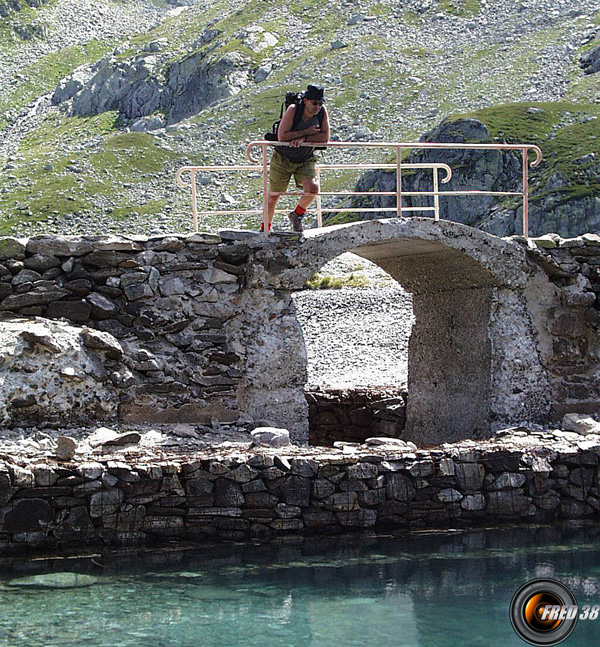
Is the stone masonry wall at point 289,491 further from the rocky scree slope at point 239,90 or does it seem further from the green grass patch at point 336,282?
the rocky scree slope at point 239,90

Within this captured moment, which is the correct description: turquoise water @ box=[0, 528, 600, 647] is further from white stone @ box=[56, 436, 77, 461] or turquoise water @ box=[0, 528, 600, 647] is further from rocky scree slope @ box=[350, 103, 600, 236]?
rocky scree slope @ box=[350, 103, 600, 236]

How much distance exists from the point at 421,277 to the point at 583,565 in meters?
6.39

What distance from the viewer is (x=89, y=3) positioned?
124 metres

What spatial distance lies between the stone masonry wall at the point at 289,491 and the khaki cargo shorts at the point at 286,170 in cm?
355

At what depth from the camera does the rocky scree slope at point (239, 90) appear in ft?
214

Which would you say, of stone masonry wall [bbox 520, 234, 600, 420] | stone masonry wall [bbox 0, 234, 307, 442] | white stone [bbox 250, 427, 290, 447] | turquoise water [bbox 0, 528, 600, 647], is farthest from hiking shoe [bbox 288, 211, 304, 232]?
turquoise water [bbox 0, 528, 600, 647]

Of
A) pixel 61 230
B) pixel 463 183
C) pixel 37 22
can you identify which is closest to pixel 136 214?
pixel 61 230

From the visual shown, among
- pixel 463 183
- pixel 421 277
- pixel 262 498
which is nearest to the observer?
pixel 262 498

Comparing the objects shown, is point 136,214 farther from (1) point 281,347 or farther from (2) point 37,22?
(2) point 37,22

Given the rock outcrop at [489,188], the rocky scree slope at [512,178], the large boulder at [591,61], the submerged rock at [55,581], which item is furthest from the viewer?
the large boulder at [591,61]

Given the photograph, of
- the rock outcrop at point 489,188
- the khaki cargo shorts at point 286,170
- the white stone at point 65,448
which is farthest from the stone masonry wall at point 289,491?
the rock outcrop at point 489,188

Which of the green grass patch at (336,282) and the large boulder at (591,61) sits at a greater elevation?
the large boulder at (591,61)

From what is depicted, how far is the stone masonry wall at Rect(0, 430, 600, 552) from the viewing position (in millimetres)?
10055

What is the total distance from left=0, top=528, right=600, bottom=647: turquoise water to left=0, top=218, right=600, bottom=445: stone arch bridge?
2.37 m
